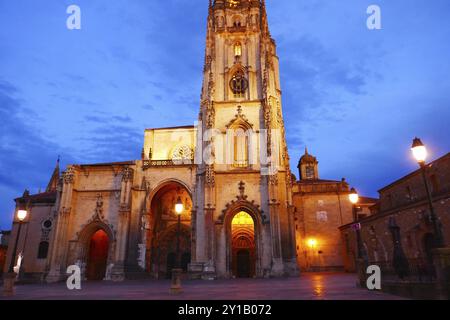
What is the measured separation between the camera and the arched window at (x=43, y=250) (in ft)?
111

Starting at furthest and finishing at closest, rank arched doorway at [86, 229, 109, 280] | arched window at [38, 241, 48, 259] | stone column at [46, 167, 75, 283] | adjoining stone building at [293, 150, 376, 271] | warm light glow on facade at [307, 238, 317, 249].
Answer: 1. warm light glow on facade at [307, 238, 317, 249]
2. adjoining stone building at [293, 150, 376, 271]
3. arched window at [38, 241, 48, 259]
4. arched doorway at [86, 229, 109, 280]
5. stone column at [46, 167, 75, 283]

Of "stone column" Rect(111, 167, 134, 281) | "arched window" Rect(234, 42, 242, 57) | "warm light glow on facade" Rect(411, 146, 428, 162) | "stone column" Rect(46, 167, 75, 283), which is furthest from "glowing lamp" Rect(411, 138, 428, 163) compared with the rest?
"stone column" Rect(46, 167, 75, 283)

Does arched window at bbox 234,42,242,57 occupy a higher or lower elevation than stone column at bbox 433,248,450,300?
higher

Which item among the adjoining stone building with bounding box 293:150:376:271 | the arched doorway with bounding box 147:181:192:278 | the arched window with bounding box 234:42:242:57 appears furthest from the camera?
the adjoining stone building with bounding box 293:150:376:271

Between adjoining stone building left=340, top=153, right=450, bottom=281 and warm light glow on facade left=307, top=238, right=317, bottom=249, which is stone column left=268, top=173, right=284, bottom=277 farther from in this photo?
warm light glow on facade left=307, top=238, right=317, bottom=249

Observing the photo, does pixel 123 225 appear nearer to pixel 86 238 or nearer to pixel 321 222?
pixel 86 238

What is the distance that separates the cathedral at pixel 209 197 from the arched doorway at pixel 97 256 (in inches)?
4.2

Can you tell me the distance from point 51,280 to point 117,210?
827 centimetres

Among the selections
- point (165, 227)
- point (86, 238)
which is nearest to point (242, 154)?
point (165, 227)

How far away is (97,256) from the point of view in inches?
1329

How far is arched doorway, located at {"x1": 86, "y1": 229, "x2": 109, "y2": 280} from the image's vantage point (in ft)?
107

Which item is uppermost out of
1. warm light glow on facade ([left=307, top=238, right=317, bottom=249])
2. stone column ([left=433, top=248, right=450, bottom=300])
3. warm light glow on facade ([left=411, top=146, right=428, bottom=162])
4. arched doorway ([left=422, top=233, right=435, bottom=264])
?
warm light glow on facade ([left=411, top=146, right=428, bottom=162])

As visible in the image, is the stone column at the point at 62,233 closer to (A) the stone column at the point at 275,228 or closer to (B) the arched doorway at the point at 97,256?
(B) the arched doorway at the point at 97,256

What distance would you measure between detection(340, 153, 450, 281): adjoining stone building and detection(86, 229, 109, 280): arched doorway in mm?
26711
